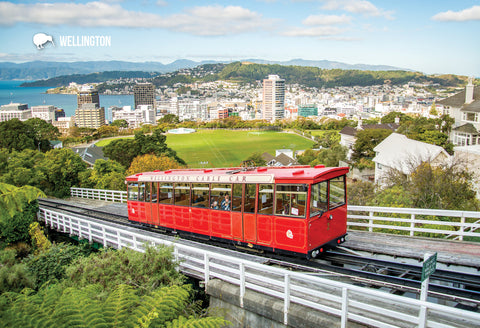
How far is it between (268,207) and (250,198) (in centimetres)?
69

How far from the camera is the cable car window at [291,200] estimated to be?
9.38m

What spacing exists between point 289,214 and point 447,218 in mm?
8010

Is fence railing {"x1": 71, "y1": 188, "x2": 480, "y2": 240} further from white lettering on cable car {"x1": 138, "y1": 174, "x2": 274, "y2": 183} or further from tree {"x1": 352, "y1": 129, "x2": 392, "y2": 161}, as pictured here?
tree {"x1": 352, "y1": 129, "x2": 392, "y2": 161}

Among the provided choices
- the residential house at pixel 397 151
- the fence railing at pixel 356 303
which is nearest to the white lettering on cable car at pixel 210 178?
the fence railing at pixel 356 303

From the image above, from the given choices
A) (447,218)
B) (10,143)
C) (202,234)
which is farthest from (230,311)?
(10,143)

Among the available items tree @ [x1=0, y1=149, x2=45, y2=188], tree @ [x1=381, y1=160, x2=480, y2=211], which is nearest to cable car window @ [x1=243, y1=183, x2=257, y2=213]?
tree @ [x1=381, y1=160, x2=480, y2=211]

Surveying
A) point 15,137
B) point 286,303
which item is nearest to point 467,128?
point 286,303

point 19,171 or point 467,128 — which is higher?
point 467,128

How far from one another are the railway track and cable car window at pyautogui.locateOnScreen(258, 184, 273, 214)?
1.31 m

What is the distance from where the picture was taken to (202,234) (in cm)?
1242

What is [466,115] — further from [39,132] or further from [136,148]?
[39,132]

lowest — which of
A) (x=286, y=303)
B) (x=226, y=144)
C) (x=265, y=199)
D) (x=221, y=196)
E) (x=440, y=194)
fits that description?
(x=226, y=144)

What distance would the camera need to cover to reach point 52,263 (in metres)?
14.0

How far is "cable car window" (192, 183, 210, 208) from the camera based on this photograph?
12050 millimetres
